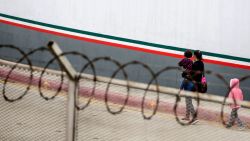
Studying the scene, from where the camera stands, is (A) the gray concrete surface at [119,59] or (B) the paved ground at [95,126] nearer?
(B) the paved ground at [95,126]

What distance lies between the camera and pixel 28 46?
46.1 ft

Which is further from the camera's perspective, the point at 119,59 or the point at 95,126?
the point at 119,59

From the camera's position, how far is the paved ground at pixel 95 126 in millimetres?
7478

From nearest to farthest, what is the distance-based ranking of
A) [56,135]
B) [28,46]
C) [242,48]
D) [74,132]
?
[74,132] → [56,135] → [242,48] → [28,46]

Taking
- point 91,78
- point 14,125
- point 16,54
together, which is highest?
point 91,78

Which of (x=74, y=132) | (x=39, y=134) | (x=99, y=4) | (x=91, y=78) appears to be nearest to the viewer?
(x=91, y=78)

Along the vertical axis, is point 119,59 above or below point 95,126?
below

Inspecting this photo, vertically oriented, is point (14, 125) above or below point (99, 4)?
below

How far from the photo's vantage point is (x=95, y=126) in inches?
335

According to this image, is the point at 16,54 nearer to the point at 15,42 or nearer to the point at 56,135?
the point at 15,42

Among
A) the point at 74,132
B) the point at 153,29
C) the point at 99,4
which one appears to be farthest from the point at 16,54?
the point at 74,132

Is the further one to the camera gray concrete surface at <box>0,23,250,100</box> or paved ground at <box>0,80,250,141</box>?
gray concrete surface at <box>0,23,250,100</box>

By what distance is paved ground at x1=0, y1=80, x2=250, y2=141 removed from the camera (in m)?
7.48

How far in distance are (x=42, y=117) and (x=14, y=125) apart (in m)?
0.53
